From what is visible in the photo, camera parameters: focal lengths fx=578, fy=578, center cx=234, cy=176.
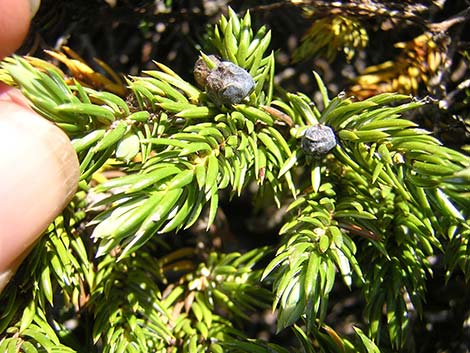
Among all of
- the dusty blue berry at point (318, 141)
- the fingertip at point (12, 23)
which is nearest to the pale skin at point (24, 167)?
the fingertip at point (12, 23)

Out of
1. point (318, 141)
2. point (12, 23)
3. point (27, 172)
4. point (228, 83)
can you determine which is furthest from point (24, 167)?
point (318, 141)

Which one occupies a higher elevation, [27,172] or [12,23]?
[12,23]

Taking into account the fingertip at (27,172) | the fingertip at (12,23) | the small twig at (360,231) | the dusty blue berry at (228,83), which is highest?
the fingertip at (12,23)

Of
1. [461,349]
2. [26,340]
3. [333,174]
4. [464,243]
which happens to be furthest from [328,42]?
[26,340]

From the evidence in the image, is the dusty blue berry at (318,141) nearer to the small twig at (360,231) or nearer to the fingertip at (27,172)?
the small twig at (360,231)

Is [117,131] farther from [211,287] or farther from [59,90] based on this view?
[211,287]

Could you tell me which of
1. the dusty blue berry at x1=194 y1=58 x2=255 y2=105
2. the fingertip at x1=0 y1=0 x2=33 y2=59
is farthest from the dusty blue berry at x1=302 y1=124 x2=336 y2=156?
the fingertip at x1=0 y1=0 x2=33 y2=59

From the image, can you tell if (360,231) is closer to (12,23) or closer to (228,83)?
(228,83)

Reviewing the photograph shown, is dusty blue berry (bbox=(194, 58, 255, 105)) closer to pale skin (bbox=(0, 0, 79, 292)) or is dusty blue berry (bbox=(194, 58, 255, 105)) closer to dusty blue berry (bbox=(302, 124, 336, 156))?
dusty blue berry (bbox=(302, 124, 336, 156))
